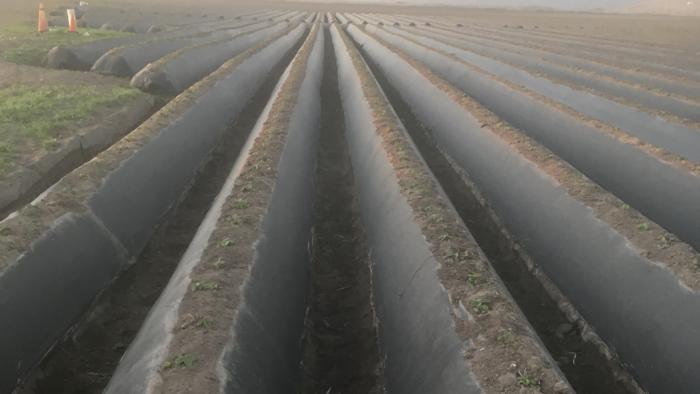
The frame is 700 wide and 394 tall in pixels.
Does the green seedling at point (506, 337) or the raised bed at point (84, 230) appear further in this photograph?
the raised bed at point (84, 230)

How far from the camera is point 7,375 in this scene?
4.77 meters

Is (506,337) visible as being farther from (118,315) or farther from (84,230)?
(84,230)

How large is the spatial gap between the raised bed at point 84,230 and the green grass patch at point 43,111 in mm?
1967

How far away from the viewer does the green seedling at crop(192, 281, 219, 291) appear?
16.4 ft

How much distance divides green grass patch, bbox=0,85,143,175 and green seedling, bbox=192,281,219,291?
17.0ft

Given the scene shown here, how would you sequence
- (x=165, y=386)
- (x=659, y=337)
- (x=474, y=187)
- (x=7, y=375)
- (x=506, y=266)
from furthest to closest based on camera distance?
(x=474, y=187) < (x=506, y=266) < (x=659, y=337) < (x=7, y=375) < (x=165, y=386)

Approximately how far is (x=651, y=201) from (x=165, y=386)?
7663mm

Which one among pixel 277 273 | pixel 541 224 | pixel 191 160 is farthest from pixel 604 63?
pixel 277 273

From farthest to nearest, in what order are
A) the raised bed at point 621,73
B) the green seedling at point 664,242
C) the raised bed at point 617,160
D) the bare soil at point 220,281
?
the raised bed at point 621,73 < the raised bed at point 617,160 < the green seedling at point 664,242 < the bare soil at point 220,281

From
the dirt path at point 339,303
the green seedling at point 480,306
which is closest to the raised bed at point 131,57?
the dirt path at point 339,303

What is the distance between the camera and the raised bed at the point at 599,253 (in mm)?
5328

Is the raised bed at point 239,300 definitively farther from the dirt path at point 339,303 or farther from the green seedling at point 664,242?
the green seedling at point 664,242

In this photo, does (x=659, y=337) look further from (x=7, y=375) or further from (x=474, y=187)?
(x=7, y=375)

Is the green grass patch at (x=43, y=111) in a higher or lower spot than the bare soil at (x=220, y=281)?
higher
